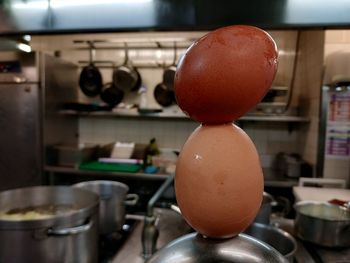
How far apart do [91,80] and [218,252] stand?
2.52 meters

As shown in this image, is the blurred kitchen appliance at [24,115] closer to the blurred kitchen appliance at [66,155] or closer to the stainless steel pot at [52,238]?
the blurred kitchen appliance at [66,155]

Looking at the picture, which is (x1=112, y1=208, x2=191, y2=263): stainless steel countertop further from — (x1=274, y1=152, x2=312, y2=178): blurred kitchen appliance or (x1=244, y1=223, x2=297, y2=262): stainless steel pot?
(x1=274, y1=152, x2=312, y2=178): blurred kitchen appliance

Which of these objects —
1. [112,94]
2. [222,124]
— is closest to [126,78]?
[112,94]

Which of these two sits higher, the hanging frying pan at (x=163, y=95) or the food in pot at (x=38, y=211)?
the hanging frying pan at (x=163, y=95)

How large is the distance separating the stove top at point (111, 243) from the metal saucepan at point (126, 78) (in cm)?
154

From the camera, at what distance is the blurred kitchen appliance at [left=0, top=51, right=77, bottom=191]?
2.18 metres

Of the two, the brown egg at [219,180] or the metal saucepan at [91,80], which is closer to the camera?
the brown egg at [219,180]

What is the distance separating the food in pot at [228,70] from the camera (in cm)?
30

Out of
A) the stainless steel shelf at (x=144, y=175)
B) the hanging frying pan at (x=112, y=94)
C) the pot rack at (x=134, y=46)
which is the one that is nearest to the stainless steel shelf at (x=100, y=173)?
the stainless steel shelf at (x=144, y=175)

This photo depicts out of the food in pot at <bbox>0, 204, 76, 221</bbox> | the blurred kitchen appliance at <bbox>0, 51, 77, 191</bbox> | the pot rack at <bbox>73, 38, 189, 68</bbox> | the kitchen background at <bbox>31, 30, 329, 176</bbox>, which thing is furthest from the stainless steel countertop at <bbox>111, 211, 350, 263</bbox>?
the pot rack at <bbox>73, 38, 189, 68</bbox>

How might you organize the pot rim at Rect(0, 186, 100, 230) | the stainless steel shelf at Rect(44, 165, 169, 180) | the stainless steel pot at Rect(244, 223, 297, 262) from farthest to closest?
the stainless steel shelf at Rect(44, 165, 169, 180) < the stainless steel pot at Rect(244, 223, 297, 262) < the pot rim at Rect(0, 186, 100, 230)

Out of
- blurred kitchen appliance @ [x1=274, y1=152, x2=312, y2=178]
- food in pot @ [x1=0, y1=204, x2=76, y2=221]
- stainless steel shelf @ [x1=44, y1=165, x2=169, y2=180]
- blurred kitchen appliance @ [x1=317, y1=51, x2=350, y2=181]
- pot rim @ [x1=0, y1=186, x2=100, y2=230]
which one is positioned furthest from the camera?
stainless steel shelf @ [x1=44, y1=165, x2=169, y2=180]

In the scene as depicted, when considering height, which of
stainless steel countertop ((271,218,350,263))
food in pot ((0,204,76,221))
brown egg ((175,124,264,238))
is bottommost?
stainless steel countertop ((271,218,350,263))

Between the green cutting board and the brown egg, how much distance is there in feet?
6.20
